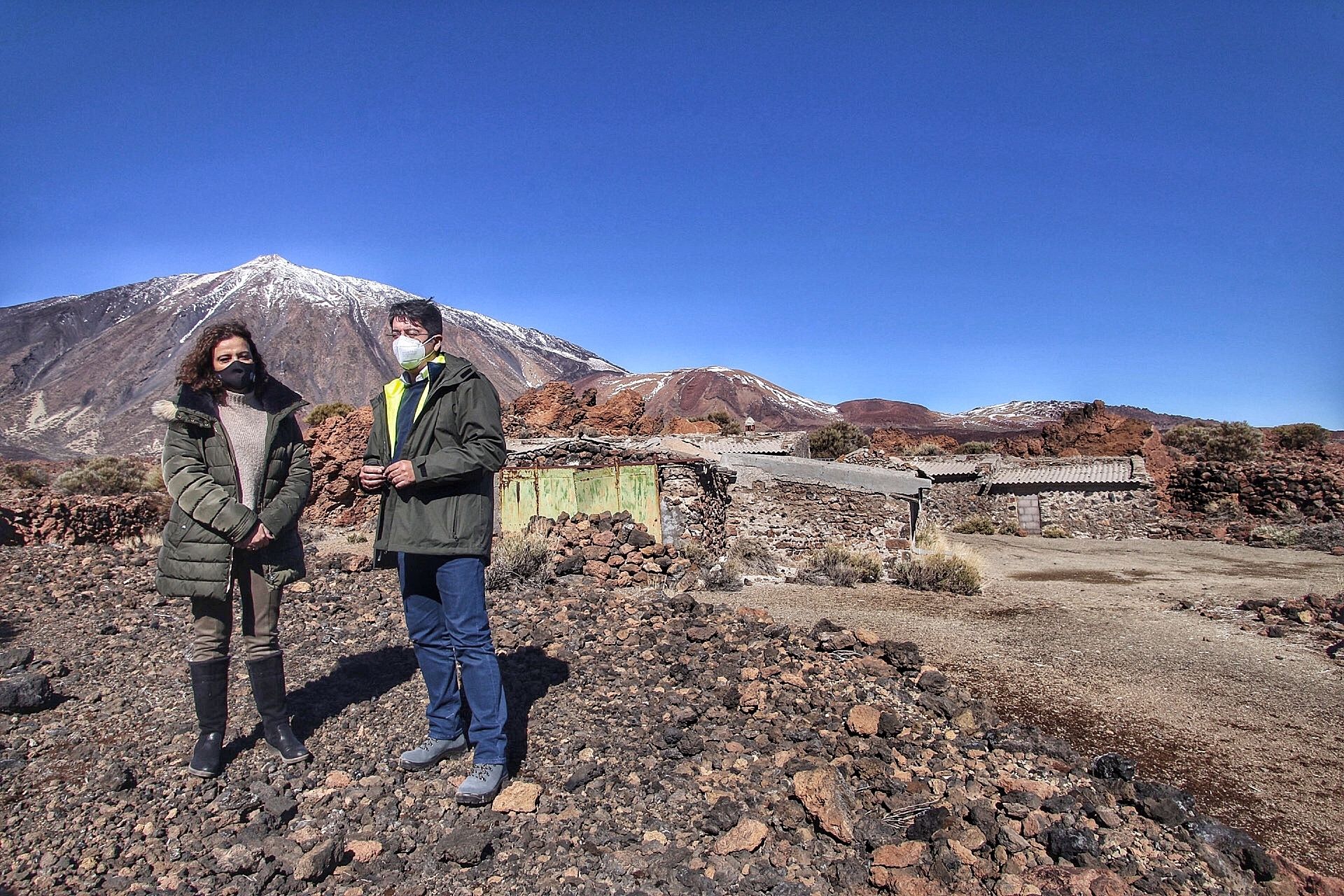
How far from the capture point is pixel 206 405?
290cm

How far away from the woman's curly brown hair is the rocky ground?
5.03ft

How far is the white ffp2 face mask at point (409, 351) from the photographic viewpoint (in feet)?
9.61

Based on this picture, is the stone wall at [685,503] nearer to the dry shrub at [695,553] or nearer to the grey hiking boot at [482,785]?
the dry shrub at [695,553]

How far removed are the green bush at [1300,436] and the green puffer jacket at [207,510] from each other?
3121cm

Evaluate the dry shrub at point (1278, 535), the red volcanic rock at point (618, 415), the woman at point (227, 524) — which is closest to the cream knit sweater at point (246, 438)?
the woman at point (227, 524)

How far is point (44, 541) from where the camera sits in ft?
26.4

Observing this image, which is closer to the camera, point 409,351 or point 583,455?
point 409,351

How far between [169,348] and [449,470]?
72.7m

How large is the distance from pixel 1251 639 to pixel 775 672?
18.0ft

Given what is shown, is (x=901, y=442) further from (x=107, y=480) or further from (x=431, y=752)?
(x=431, y=752)

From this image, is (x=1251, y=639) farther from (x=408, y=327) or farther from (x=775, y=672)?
(x=408, y=327)

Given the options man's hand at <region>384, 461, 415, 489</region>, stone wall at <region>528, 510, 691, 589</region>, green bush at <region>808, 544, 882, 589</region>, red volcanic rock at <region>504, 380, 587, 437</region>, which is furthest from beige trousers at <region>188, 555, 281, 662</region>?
red volcanic rock at <region>504, 380, 587, 437</region>

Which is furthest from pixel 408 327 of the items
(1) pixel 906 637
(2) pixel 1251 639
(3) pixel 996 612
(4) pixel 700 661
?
(2) pixel 1251 639

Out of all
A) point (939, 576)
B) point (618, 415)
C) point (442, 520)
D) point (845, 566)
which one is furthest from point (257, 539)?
point (618, 415)
